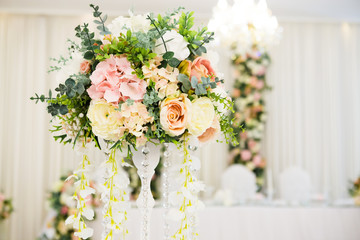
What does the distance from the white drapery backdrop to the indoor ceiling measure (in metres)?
0.36

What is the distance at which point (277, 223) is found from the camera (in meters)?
3.27

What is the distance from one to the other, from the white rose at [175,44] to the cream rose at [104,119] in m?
0.24

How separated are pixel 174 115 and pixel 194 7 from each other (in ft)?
16.1

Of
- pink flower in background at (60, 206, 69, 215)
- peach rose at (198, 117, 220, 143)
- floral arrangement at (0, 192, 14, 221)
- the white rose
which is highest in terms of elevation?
the white rose

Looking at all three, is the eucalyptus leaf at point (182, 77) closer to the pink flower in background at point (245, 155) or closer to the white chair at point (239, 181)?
the white chair at point (239, 181)

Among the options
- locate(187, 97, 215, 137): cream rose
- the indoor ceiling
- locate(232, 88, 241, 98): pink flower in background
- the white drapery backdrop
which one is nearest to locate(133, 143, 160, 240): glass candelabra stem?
locate(187, 97, 215, 137): cream rose

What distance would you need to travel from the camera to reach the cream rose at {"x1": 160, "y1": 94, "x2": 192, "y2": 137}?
1.05 metres

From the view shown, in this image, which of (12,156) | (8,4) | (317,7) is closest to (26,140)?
(12,156)

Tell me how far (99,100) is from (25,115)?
5.61 metres

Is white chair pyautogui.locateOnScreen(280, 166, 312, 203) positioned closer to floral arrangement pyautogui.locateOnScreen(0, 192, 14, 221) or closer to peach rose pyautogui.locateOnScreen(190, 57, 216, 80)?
floral arrangement pyautogui.locateOnScreen(0, 192, 14, 221)

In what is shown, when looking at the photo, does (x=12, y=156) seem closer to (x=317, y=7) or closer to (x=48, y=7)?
(x=48, y=7)

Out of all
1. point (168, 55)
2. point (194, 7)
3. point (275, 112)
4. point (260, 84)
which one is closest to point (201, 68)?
point (168, 55)

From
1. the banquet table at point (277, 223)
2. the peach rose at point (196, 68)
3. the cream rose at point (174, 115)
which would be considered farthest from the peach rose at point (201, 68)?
the banquet table at point (277, 223)

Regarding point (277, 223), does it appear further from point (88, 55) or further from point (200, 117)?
point (88, 55)
